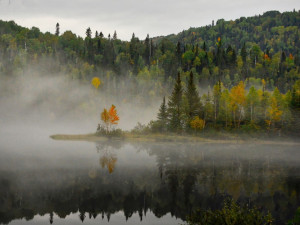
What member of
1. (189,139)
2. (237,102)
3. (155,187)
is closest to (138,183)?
(155,187)

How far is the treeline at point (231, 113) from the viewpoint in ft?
376

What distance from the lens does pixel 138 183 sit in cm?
5841

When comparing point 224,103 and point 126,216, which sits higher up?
point 224,103

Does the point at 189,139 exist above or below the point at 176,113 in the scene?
below

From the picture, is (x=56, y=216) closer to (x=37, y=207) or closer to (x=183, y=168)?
(x=37, y=207)

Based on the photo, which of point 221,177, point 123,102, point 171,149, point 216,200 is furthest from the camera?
point 123,102

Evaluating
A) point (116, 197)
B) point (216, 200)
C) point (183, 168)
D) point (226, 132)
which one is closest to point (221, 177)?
point (183, 168)

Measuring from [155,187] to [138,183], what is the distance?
3508 mm

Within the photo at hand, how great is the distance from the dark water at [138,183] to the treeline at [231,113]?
58.5 ft

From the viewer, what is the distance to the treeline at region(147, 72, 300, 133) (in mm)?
114500

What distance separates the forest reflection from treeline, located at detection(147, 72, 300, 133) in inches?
1121

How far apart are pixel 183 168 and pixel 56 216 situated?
34.8 metres

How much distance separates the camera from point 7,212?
4362 centimetres

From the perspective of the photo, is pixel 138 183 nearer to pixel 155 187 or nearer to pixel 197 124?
pixel 155 187
